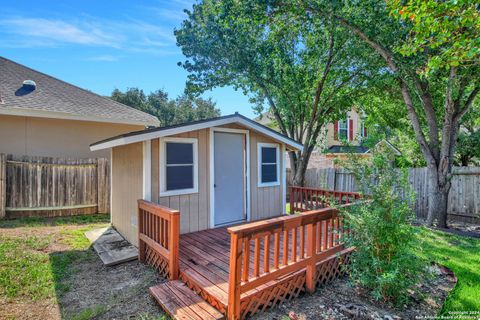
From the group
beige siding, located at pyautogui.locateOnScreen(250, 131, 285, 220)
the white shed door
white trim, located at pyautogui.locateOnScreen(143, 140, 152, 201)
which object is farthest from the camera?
beige siding, located at pyautogui.locateOnScreen(250, 131, 285, 220)

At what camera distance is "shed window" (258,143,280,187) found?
6.34 m

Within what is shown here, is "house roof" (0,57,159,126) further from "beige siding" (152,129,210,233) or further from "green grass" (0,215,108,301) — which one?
"beige siding" (152,129,210,233)

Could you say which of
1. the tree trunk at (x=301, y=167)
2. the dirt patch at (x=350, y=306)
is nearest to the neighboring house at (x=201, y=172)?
the dirt patch at (x=350, y=306)

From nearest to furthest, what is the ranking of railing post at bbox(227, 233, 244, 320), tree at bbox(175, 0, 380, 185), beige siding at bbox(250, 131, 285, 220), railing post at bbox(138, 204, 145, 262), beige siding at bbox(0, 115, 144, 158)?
railing post at bbox(227, 233, 244, 320) → railing post at bbox(138, 204, 145, 262) → beige siding at bbox(250, 131, 285, 220) → beige siding at bbox(0, 115, 144, 158) → tree at bbox(175, 0, 380, 185)

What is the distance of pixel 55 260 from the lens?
14.2ft

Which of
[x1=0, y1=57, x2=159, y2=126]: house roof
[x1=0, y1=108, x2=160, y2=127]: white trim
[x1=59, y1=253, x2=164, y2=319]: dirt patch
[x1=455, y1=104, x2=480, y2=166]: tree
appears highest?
[x1=0, y1=57, x2=159, y2=126]: house roof

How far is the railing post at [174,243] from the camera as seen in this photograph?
3404mm

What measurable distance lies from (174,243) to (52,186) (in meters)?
5.85

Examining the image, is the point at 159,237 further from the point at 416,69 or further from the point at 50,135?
the point at 50,135

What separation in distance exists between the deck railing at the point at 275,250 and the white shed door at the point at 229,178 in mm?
2404

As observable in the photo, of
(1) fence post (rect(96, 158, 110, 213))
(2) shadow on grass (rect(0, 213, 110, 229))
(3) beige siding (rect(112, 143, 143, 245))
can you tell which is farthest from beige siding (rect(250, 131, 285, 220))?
(1) fence post (rect(96, 158, 110, 213))

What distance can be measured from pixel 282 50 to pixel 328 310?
339 inches

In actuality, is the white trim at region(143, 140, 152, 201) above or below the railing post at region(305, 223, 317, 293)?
above

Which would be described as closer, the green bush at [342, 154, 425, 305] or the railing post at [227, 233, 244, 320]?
the railing post at [227, 233, 244, 320]
